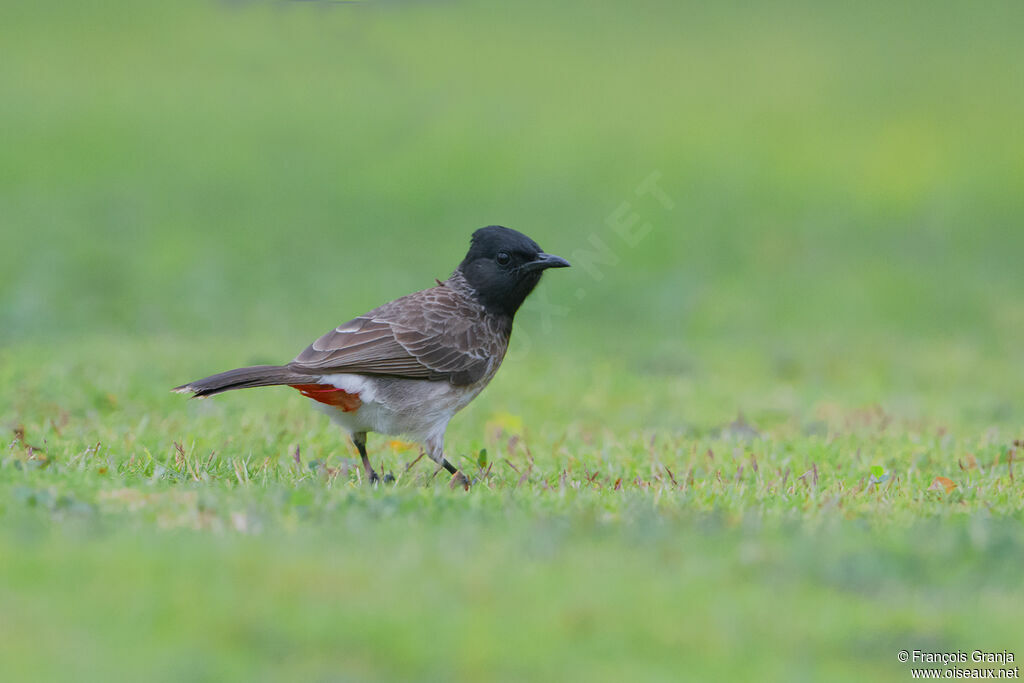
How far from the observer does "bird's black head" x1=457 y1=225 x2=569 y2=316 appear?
823 centimetres

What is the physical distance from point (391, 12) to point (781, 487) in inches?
839

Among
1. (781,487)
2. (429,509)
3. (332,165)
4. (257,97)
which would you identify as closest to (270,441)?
(429,509)

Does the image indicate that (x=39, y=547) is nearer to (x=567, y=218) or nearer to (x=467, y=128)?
(x=567, y=218)

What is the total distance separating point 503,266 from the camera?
27.1ft

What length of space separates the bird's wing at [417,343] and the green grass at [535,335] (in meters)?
0.61

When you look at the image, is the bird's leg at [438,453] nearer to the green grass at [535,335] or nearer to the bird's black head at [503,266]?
the green grass at [535,335]

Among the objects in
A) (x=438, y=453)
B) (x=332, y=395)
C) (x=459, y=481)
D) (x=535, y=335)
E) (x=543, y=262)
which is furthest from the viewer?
(x=535, y=335)

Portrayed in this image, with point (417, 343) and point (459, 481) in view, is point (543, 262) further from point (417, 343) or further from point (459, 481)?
point (459, 481)

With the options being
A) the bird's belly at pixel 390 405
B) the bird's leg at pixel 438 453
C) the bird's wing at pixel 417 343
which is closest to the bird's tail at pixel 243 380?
the bird's wing at pixel 417 343

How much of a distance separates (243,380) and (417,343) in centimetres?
122

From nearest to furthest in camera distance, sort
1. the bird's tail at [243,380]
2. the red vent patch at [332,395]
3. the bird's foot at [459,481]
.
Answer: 1. the bird's tail at [243,380]
2. the bird's foot at [459,481]
3. the red vent patch at [332,395]

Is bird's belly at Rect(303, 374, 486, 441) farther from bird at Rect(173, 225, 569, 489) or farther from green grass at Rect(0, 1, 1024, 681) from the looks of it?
green grass at Rect(0, 1, 1024, 681)

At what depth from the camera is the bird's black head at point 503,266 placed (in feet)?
27.0

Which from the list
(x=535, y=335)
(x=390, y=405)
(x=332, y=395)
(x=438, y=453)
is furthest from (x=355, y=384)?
(x=535, y=335)
